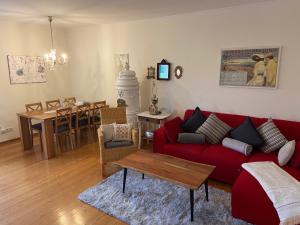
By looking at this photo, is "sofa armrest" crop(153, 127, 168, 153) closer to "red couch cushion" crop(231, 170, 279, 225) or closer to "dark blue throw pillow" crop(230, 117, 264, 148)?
"dark blue throw pillow" crop(230, 117, 264, 148)

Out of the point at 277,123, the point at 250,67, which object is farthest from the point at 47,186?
the point at 250,67

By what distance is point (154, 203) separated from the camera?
265 centimetres

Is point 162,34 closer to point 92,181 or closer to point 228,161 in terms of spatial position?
point 228,161

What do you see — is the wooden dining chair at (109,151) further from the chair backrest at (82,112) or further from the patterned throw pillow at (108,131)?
the chair backrest at (82,112)

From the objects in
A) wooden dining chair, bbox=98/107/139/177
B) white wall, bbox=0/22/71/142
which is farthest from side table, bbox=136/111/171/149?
white wall, bbox=0/22/71/142

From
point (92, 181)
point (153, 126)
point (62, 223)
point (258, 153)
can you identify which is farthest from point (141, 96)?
point (62, 223)

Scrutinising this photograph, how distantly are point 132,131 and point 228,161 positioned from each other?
1.50 meters

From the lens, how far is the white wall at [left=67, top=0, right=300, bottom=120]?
3.23m

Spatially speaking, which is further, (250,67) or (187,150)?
(250,67)

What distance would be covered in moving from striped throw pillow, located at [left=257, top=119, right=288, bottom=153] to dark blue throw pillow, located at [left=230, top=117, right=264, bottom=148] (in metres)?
0.07

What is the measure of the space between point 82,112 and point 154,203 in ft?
8.77

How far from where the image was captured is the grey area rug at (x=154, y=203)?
238 cm

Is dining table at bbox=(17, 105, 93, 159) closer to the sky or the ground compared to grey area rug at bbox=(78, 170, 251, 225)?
closer to the sky

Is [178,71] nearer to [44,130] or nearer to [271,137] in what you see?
[271,137]
